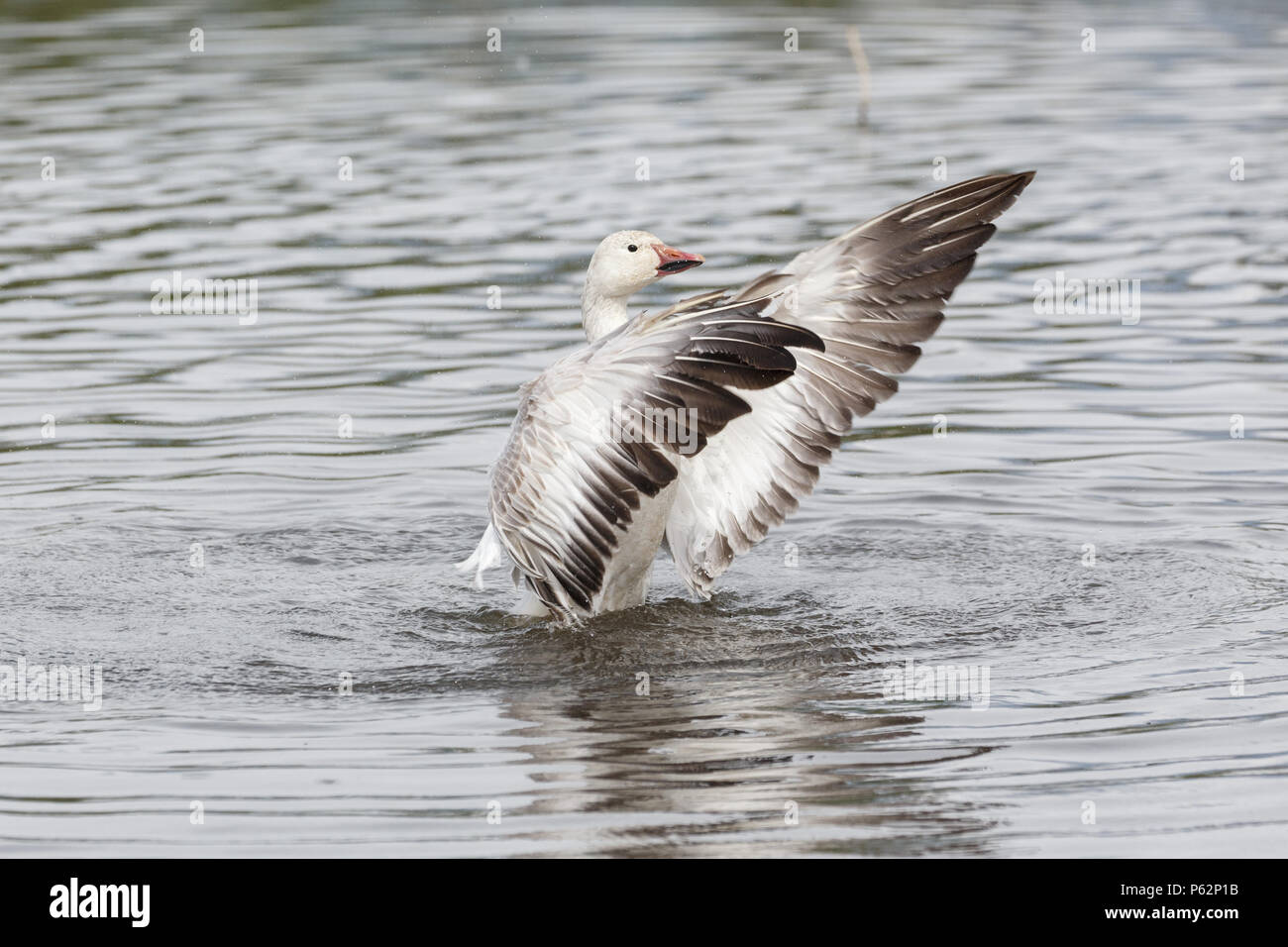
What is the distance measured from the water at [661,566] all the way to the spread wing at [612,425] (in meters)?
0.61

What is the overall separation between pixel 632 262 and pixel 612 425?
1.42 metres

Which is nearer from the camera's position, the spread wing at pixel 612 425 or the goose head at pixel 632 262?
the spread wing at pixel 612 425

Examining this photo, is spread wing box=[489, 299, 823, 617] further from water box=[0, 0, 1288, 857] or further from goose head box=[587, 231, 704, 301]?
goose head box=[587, 231, 704, 301]

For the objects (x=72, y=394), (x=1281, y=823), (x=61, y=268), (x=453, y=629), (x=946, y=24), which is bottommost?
(x=1281, y=823)

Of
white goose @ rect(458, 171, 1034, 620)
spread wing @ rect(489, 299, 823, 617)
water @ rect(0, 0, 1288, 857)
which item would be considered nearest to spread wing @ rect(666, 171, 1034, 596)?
white goose @ rect(458, 171, 1034, 620)

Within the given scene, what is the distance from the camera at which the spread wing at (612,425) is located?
25.1 ft

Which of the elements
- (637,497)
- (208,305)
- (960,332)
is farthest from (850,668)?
(208,305)

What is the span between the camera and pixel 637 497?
315 inches

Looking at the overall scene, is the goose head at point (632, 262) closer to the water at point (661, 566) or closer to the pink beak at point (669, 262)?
the pink beak at point (669, 262)

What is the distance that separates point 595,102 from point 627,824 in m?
18.4

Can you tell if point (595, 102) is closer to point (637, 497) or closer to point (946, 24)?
point (946, 24)

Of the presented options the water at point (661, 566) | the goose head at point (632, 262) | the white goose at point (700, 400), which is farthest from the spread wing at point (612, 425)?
the goose head at point (632, 262)

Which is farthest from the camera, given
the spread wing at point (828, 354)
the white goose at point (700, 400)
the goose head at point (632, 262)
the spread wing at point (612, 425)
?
the goose head at point (632, 262)

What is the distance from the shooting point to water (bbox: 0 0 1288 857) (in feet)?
23.6
